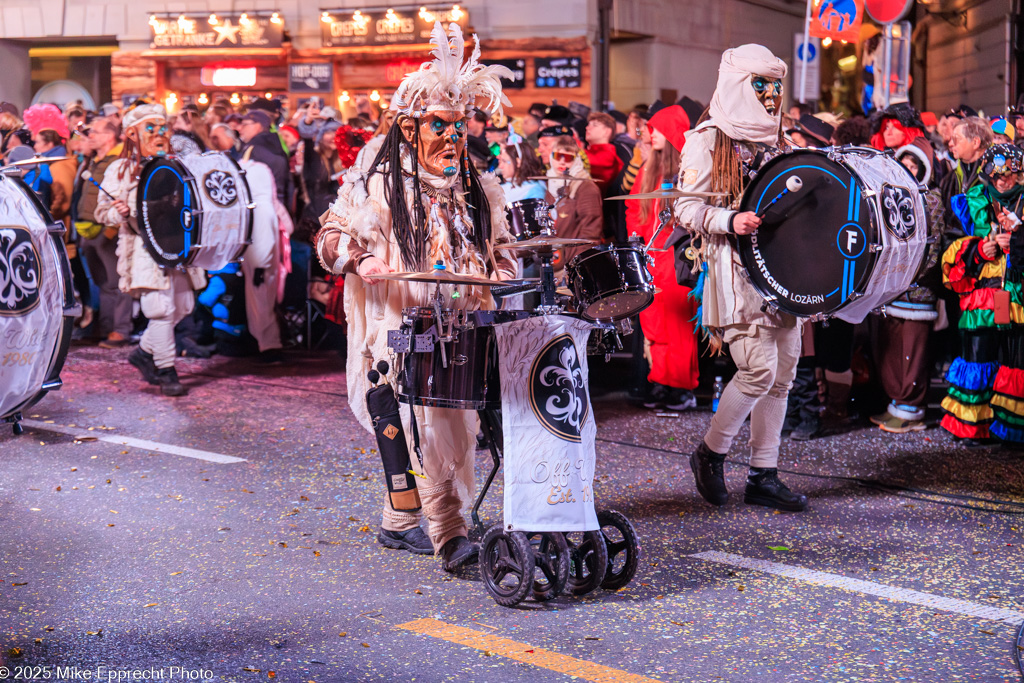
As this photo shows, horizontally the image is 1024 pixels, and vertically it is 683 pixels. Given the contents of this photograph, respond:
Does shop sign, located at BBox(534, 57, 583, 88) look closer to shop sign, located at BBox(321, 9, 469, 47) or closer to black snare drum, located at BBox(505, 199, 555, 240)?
shop sign, located at BBox(321, 9, 469, 47)

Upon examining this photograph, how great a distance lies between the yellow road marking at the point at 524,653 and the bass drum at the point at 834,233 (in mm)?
2314

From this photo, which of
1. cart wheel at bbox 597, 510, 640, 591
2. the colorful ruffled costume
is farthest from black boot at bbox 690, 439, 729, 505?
the colorful ruffled costume

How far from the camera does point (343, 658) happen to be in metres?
3.91

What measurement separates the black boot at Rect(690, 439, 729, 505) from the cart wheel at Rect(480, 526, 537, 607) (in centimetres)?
157

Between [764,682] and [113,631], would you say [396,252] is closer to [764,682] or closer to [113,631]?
[113,631]

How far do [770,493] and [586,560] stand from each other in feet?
5.25

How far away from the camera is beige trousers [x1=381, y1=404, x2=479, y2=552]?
15.5 feet

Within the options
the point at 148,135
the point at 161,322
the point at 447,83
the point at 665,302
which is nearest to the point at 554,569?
the point at 447,83

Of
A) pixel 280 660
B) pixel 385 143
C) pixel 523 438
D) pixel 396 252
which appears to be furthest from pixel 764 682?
pixel 385 143

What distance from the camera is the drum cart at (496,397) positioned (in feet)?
14.2

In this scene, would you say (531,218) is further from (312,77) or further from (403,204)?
(312,77)

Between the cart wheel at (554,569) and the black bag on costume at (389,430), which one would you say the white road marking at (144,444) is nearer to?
the black bag on costume at (389,430)

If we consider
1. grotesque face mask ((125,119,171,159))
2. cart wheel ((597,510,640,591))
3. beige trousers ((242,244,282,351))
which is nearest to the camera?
cart wheel ((597,510,640,591))

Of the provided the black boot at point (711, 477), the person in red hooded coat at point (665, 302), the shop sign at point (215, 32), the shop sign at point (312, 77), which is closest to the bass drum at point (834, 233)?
the black boot at point (711, 477)
